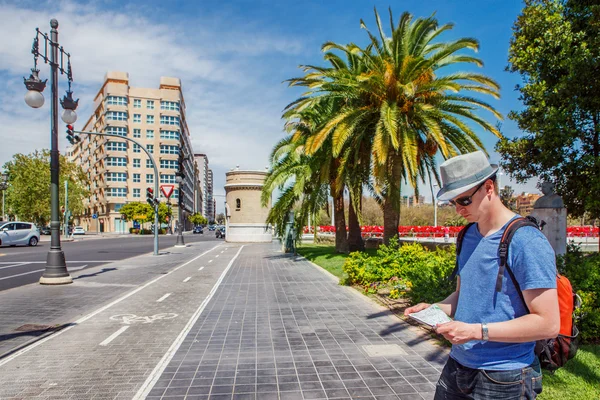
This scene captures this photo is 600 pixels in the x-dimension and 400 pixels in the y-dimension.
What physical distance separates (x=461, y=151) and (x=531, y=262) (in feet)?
39.5

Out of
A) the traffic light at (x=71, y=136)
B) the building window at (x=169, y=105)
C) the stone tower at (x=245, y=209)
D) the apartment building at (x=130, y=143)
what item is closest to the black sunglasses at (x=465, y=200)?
the traffic light at (x=71, y=136)

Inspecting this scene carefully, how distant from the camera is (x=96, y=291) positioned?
434 inches

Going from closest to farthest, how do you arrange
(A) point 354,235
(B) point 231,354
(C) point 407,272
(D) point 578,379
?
(D) point 578,379 < (B) point 231,354 < (C) point 407,272 < (A) point 354,235

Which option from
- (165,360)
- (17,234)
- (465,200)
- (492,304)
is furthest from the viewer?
(17,234)

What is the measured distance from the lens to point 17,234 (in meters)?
30.6

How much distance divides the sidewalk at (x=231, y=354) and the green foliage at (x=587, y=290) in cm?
193

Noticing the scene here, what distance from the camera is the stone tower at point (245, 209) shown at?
39.2m

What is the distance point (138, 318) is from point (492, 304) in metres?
7.06

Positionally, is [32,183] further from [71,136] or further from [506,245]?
[506,245]

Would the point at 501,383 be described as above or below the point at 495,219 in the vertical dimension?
below

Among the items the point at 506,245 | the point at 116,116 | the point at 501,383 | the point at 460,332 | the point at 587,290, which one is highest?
the point at 116,116

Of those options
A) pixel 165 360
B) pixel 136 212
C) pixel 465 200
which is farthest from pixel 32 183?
pixel 465 200

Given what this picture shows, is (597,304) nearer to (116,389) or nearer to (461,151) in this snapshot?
(116,389)

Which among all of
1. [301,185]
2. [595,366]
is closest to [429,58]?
[301,185]
